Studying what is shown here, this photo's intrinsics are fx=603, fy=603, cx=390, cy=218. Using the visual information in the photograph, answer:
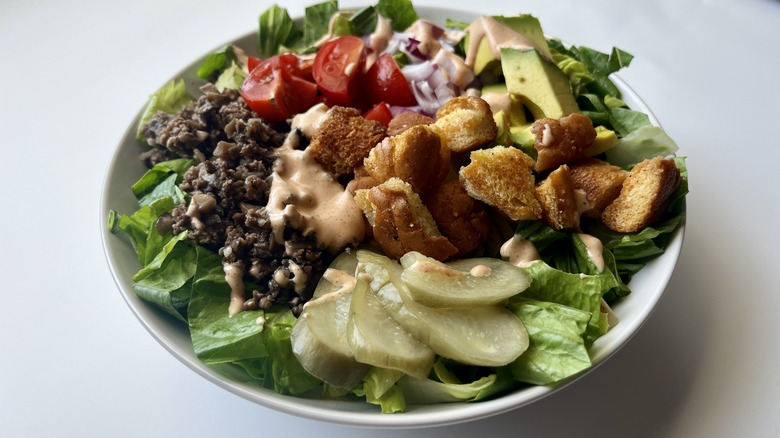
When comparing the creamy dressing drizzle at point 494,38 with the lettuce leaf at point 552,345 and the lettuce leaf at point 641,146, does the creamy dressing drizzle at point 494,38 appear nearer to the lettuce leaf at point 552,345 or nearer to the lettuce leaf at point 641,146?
the lettuce leaf at point 641,146

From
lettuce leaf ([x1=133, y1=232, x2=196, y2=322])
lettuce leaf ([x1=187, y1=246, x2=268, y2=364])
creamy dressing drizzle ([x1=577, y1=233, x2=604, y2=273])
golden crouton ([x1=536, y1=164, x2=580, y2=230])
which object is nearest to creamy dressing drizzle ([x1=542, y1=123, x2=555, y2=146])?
golden crouton ([x1=536, y1=164, x2=580, y2=230])

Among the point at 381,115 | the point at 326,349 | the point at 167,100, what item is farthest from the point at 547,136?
the point at 167,100

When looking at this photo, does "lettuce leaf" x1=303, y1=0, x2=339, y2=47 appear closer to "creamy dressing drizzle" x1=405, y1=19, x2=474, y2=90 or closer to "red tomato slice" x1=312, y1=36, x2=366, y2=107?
"red tomato slice" x1=312, y1=36, x2=366, y2=107

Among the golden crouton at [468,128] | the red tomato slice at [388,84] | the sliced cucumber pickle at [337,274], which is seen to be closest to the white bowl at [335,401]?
the sliced cucumber pickle at [337,274]

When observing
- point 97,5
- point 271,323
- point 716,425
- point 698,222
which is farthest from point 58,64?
point 716,425

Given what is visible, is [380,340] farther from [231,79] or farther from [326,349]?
[231,79]
